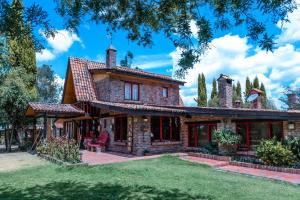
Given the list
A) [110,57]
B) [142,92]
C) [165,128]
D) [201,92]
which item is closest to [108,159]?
[165,128]

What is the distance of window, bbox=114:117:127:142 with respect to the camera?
1968cm

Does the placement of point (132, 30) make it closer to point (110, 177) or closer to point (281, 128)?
point (110, 177)

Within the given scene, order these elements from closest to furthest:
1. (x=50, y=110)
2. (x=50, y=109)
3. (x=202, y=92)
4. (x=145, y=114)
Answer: (x=145, y=114), (x=50, y=110), (x=50, y=109), (x=202, y=92)

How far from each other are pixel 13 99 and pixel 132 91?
9204mm

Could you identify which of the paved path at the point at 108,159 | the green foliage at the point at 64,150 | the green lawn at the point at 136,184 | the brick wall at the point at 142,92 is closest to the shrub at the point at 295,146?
the green lawn at the point at 136,184

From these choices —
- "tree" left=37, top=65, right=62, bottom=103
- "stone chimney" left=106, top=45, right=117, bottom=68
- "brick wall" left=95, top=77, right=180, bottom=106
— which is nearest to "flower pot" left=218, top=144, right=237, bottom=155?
"brick wall" left=95, top=77, right=180, bottom=106

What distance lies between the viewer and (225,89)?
21812mm

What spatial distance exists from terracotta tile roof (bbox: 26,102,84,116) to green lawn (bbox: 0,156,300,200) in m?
7.86

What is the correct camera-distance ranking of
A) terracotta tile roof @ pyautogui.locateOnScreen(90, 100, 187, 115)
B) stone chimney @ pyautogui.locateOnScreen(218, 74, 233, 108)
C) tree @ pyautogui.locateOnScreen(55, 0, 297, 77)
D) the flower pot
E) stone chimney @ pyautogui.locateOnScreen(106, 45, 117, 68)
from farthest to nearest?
stone chimney @ pyautogui.locateOnScreen(106, 45, 117, 68) → stone chimney @ pyautogui.locateOnScreen(218, 74, 233, 108) → terracotta tile roof @ pyautogui.locateOnScreen(90, 100, 187, 115) → the flower pot → tree @ pyautogui.locateOnScreen(55, 0, 297, 77)

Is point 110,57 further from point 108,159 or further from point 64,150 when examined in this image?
point 64,150

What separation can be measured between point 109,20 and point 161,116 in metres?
13.3

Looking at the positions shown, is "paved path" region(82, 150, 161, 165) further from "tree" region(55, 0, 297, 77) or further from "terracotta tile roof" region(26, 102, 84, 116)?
"tree" region(55, 0, 297, 77)

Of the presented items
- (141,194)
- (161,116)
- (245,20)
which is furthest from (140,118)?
(245,20)

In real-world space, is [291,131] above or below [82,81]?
below
